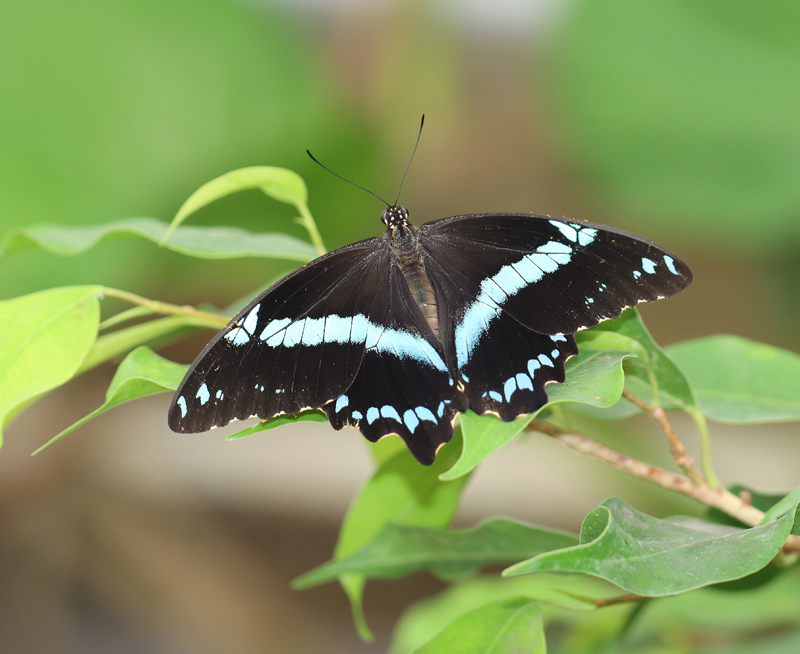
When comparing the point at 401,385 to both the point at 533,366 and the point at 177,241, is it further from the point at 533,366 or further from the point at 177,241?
the point at 177,241

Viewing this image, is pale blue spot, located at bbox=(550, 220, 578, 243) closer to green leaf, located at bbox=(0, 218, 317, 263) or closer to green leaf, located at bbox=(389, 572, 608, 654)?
green leaf, located at bbox=(0, 218, 317, 263)

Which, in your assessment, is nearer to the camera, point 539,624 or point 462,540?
point 539,624

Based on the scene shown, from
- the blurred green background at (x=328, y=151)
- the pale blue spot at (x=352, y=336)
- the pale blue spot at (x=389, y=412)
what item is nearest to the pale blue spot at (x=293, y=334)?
the pale blue spot at (x=352, y=336)

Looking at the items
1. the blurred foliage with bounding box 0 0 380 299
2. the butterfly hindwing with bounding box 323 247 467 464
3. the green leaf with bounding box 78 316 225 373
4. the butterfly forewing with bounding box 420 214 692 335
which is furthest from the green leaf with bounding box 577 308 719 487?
the blurred foliage with bounding box 0 0 380 299

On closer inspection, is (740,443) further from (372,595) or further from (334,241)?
(334,241)

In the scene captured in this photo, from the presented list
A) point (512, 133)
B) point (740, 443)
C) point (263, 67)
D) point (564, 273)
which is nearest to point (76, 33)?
point (263, 67)

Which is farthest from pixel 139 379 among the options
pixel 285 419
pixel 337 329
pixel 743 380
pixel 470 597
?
pixel 470 597
